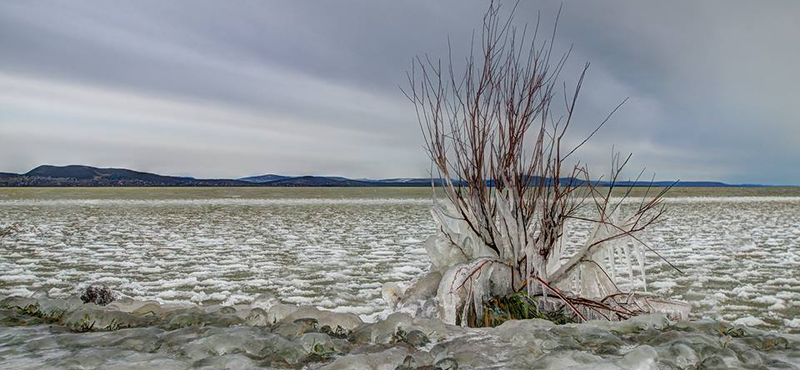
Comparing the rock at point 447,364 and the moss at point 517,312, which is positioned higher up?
the rock at point 447,364

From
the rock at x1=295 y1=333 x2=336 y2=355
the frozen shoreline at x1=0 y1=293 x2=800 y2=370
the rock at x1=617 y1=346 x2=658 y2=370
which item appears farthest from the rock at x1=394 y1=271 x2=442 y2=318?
the rock at x1=617 y1=346 x2=658 y2=370

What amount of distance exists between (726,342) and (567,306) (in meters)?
1.21

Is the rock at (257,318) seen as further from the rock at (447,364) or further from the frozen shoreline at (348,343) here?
the rock at (447,364)

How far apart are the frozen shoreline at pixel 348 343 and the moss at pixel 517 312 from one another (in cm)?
73

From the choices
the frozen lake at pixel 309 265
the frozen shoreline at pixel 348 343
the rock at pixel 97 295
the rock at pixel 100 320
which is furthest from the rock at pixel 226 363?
the frozen lake at pixel 309 265

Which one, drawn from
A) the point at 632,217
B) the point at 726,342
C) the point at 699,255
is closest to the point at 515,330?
the point at 726,342

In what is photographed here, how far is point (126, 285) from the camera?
6031 mm

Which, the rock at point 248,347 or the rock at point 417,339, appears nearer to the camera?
the rock at point 248,347

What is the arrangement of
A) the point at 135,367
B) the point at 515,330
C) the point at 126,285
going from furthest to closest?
the point at 126,285 → the point at 515,330 → the point at 135,367

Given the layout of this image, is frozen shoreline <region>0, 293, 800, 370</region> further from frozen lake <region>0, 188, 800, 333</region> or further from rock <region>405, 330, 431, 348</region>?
frozen lake <region>0, 188, 800, 333</region>

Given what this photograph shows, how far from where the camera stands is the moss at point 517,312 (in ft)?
11.2

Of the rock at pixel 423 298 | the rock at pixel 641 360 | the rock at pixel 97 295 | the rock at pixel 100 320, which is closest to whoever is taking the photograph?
the rock at pixel 641 360

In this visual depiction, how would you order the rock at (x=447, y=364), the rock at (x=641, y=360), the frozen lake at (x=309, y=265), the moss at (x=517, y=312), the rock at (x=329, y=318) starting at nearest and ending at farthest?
the rock at (x=641, y=360) < the rock at (x=447, y=364) < the rock at (x=329, y=318) < the moss at (x=517, y=312) < the frozen lake at (x=309, y=265)

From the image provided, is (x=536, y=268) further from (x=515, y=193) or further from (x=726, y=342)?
(x=726, y=342)
